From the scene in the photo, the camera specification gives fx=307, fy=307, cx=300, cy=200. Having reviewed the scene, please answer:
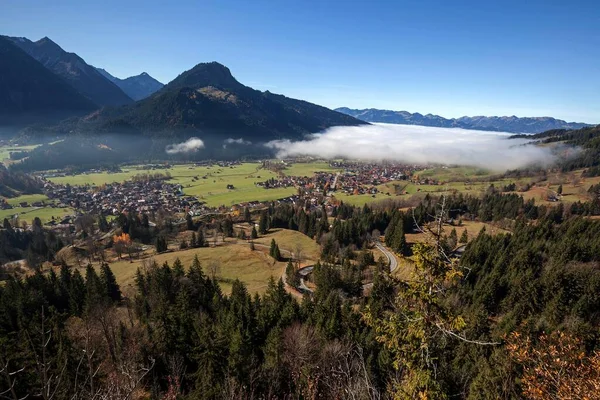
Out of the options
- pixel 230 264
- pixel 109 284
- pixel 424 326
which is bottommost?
pixel 230 264

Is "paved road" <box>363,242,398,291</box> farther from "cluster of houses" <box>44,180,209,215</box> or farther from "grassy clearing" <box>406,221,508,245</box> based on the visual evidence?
"cluster of houses" <box>44,180,209,215</box>

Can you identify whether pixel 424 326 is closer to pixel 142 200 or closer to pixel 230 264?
pixel 230 264

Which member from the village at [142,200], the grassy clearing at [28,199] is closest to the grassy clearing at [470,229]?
the village at [142,200]

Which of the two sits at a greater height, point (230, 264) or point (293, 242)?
point (230, 264)

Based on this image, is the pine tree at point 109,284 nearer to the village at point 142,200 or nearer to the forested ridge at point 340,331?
the forested ridge at point 340,331

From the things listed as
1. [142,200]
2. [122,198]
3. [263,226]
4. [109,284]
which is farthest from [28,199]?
[109,284]

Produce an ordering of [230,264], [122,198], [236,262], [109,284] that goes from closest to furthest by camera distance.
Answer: [109,284] → [230,264] → [236,262] → [122,198]

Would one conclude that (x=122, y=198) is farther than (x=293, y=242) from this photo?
Yes

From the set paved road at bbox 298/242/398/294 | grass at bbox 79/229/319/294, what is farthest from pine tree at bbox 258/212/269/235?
paved road at bbox 298/242/398/294

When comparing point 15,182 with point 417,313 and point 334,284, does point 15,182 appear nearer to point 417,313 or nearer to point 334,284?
point 334,284

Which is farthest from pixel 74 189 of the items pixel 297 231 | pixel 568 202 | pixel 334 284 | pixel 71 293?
pixel 568 202
